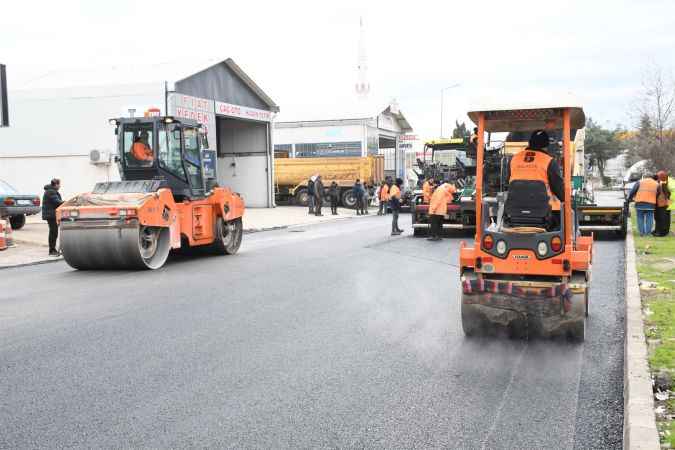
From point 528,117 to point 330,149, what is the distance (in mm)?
39288

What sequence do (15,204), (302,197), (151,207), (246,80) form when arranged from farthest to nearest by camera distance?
(302,197) < (246,80) < (15,204) < (151,207)

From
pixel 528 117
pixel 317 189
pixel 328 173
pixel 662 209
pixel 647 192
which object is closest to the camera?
pixel 528 117

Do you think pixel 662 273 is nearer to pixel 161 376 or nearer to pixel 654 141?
pixel 161 376

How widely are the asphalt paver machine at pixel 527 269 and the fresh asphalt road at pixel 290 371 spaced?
0.25 metres

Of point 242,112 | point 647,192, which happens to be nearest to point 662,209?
point 647,192

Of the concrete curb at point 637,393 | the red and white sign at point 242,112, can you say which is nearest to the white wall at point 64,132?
the red and white sign at point 242,112

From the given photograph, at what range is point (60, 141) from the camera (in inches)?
1054

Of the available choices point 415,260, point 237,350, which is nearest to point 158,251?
point 415,260

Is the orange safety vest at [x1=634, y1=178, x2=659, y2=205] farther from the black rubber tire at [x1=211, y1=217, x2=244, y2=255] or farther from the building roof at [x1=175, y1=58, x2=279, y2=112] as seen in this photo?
the building roof at [x1=175, y1=58, x2=279, y2=112]

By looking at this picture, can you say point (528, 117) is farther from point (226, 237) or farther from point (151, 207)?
point (226, 237)

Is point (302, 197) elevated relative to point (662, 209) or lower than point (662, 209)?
lower

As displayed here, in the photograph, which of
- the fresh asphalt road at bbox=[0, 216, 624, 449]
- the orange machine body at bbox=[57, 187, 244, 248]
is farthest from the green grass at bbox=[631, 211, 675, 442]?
the orange machine body at bbox=[57, 187, 244, 248]

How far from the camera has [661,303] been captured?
766cm

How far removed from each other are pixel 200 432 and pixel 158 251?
330 inches
